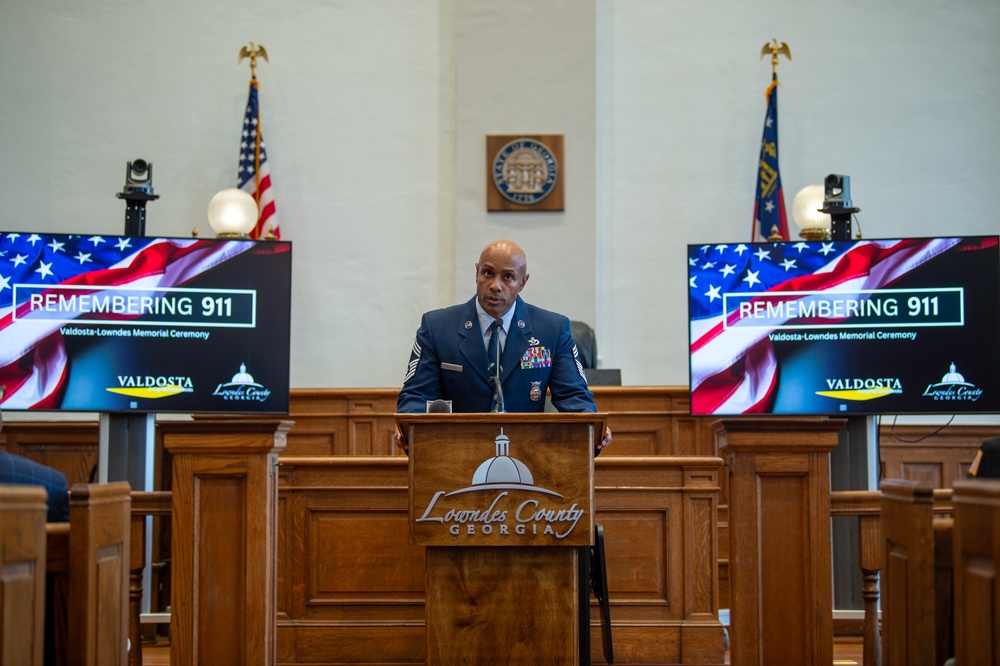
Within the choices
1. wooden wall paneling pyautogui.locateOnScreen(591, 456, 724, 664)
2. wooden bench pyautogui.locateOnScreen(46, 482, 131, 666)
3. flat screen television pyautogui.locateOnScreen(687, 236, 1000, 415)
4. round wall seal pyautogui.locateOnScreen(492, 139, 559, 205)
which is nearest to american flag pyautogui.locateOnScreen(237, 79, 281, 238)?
round wall seal pyautogui.locateOnScreen(492, 139, 559, 205)

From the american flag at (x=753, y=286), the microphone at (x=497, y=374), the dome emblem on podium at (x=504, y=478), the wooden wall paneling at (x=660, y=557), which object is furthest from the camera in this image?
the american flag at (x=753, y=286)

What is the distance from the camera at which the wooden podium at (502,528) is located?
351 centimetres

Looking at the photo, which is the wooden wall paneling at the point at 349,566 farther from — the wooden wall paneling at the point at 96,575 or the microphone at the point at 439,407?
the wooden wall paneling at the point at 96,575

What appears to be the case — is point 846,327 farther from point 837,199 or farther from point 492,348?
point 492,348

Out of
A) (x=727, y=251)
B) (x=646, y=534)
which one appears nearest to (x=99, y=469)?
(x=646, y=534)

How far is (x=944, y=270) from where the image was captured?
5.31 meters

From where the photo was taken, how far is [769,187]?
8.05 meters

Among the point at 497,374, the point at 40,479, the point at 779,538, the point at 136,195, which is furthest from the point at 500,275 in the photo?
the point at 136,195

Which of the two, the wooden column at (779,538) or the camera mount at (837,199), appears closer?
the wooden column at (779,538)

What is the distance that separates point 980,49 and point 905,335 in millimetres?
4152

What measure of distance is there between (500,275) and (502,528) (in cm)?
101

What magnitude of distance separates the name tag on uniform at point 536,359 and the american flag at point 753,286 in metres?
1.47

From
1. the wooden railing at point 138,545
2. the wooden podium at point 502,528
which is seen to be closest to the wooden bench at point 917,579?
the wooden podium at point 502,528

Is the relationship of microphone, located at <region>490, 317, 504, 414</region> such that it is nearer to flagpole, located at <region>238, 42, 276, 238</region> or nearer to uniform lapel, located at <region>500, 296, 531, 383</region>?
uniform lapel, located at <region>500, 296, 531, 383</region>
